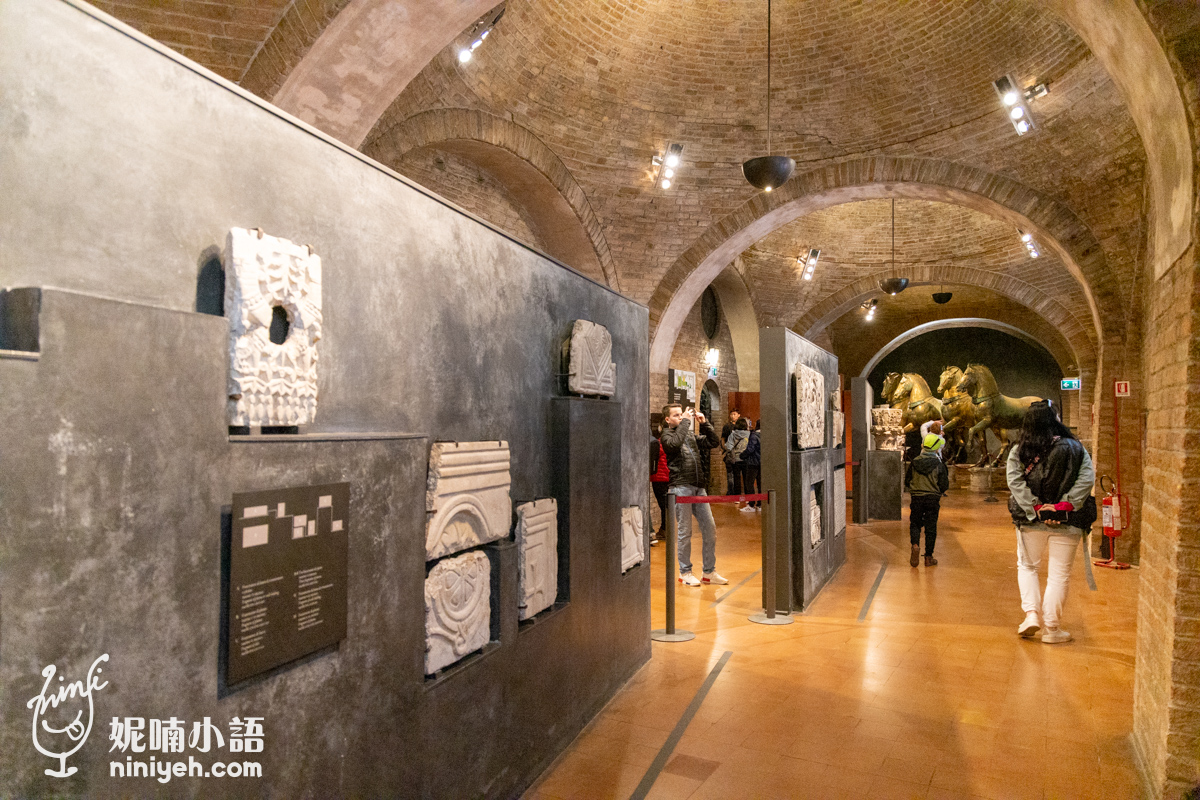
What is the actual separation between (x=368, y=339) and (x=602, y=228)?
8.66 metres

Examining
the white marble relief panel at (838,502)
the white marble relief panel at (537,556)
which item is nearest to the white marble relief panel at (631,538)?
the white marble relief panel at (537,556)

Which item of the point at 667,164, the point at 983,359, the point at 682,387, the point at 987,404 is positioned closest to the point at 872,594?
the point at 667,164

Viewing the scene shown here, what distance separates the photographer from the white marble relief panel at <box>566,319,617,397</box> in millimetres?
3674

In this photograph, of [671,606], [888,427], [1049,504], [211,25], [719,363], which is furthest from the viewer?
[719,363]

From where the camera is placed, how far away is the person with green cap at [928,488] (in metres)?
7.94

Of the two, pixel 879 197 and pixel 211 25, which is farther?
pixel 879 197

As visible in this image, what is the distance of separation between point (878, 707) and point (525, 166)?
7.32m

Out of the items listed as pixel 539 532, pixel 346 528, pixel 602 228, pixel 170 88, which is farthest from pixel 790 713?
pixel 602 228

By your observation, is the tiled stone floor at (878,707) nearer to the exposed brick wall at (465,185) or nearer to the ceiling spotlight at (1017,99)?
the exposed brick wall at (465,185)

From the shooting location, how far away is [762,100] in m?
10.6

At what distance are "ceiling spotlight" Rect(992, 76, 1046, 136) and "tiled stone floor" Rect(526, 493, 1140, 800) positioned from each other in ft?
18.3

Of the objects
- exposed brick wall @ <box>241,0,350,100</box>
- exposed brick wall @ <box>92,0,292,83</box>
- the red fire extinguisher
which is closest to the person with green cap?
the red fire extinguisher

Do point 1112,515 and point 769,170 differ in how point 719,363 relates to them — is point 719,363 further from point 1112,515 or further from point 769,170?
point 1112,515

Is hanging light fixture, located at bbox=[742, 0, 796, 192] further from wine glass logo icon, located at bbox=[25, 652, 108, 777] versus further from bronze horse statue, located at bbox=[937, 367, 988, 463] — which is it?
bronze horse statue, located at bbox=[937, 367, 988, 463]
